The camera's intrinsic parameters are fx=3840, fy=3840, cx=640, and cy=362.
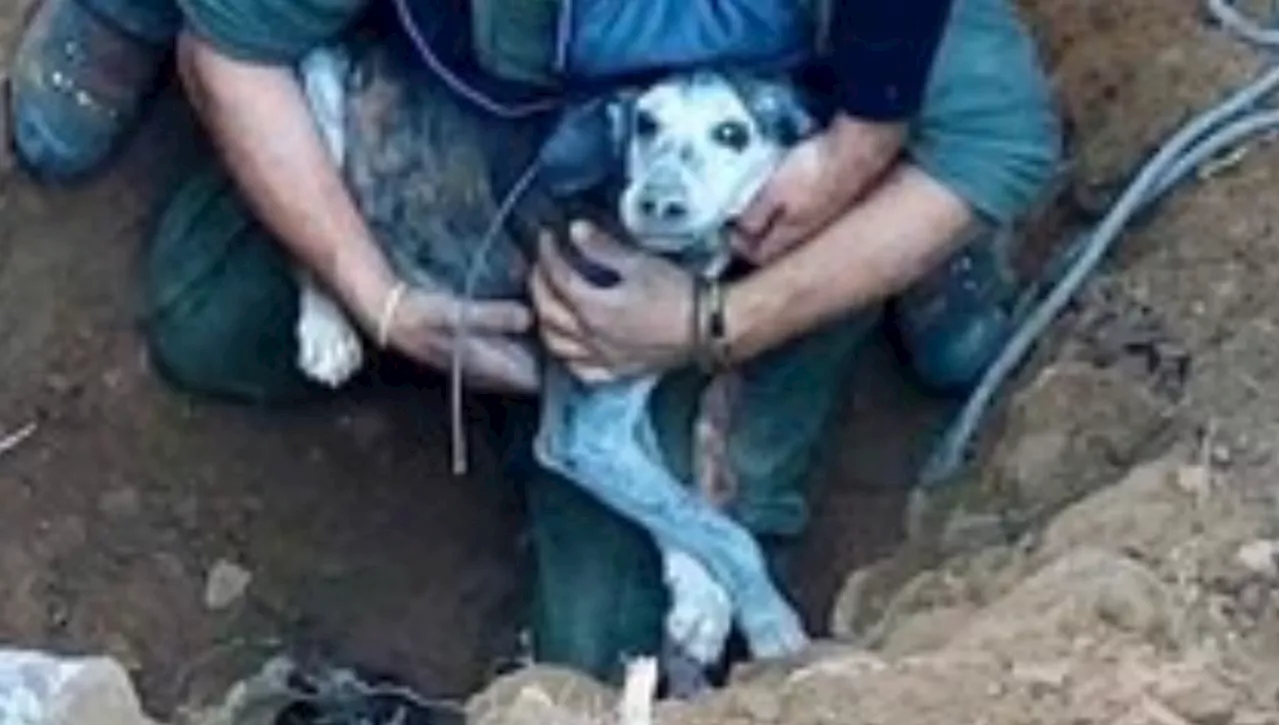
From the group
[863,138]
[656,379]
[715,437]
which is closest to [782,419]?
[715,437]

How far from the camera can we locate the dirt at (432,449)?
358 cm

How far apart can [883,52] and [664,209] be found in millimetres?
246

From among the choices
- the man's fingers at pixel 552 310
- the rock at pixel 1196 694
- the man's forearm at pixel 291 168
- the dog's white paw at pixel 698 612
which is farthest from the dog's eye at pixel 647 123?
the rock at pixel 1196 694

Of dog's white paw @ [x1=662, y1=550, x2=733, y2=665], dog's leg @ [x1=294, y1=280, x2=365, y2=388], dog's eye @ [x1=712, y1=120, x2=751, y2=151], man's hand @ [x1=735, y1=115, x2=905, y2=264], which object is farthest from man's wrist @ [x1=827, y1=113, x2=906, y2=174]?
dog's leg @ [x1=294, y1=280, x2=365, y2=388]

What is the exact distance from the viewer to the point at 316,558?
4.11 m

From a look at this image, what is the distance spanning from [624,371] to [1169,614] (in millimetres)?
837

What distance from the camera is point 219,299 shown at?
4020mm

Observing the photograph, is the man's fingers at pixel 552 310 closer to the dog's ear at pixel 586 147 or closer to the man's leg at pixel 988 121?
the dog's ear at pixel 586 147

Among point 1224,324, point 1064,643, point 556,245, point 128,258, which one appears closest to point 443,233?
point 556,245

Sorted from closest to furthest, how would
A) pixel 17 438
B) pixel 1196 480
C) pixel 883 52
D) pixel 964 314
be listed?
pixel 1196 480 → pixel 883 52 → pixel 964 314 → pixel 17 438

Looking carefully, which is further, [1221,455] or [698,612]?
[698,612]

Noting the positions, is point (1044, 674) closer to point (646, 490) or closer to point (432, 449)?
point (646, 490)

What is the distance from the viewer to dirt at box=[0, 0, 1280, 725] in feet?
11.7

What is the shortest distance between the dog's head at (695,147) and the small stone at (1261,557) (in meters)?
0.66
